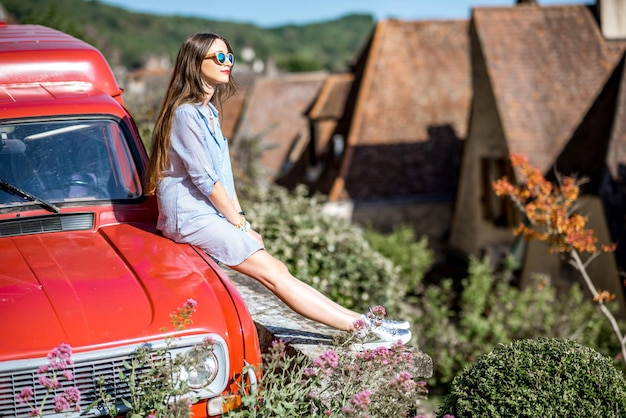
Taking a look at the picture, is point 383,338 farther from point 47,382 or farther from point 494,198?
point 494,198

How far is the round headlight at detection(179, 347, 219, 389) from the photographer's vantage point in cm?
391

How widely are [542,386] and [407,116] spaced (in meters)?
19.3

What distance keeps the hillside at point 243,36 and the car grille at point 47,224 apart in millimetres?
67890

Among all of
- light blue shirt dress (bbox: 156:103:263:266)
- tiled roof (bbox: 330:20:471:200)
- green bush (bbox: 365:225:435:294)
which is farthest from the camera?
tiled roof (bbox: 330:20:471:200)

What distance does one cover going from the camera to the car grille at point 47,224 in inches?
196

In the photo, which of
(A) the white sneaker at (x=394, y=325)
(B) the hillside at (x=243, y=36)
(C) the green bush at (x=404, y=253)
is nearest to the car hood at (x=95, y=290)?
(A) the white sneaker at (x=394, y=325)

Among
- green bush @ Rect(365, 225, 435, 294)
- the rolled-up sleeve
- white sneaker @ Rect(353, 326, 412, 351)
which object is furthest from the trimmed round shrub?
green bush @ Rect(365, 225, 435, 294)

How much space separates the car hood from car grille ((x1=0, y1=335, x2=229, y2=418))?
0.05 m

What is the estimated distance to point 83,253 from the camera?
4.71 metres

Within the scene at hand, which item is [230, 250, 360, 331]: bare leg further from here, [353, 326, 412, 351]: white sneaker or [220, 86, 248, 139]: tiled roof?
[220, 86, 248, 139]: tiled roof

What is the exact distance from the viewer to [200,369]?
4.08m

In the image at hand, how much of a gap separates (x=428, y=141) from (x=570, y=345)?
18879mm

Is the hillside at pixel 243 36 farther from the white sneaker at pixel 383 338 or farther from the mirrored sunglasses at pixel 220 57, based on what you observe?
the white sneaker at pixel 383 338

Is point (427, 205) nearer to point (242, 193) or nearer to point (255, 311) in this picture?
point (242, 193)
